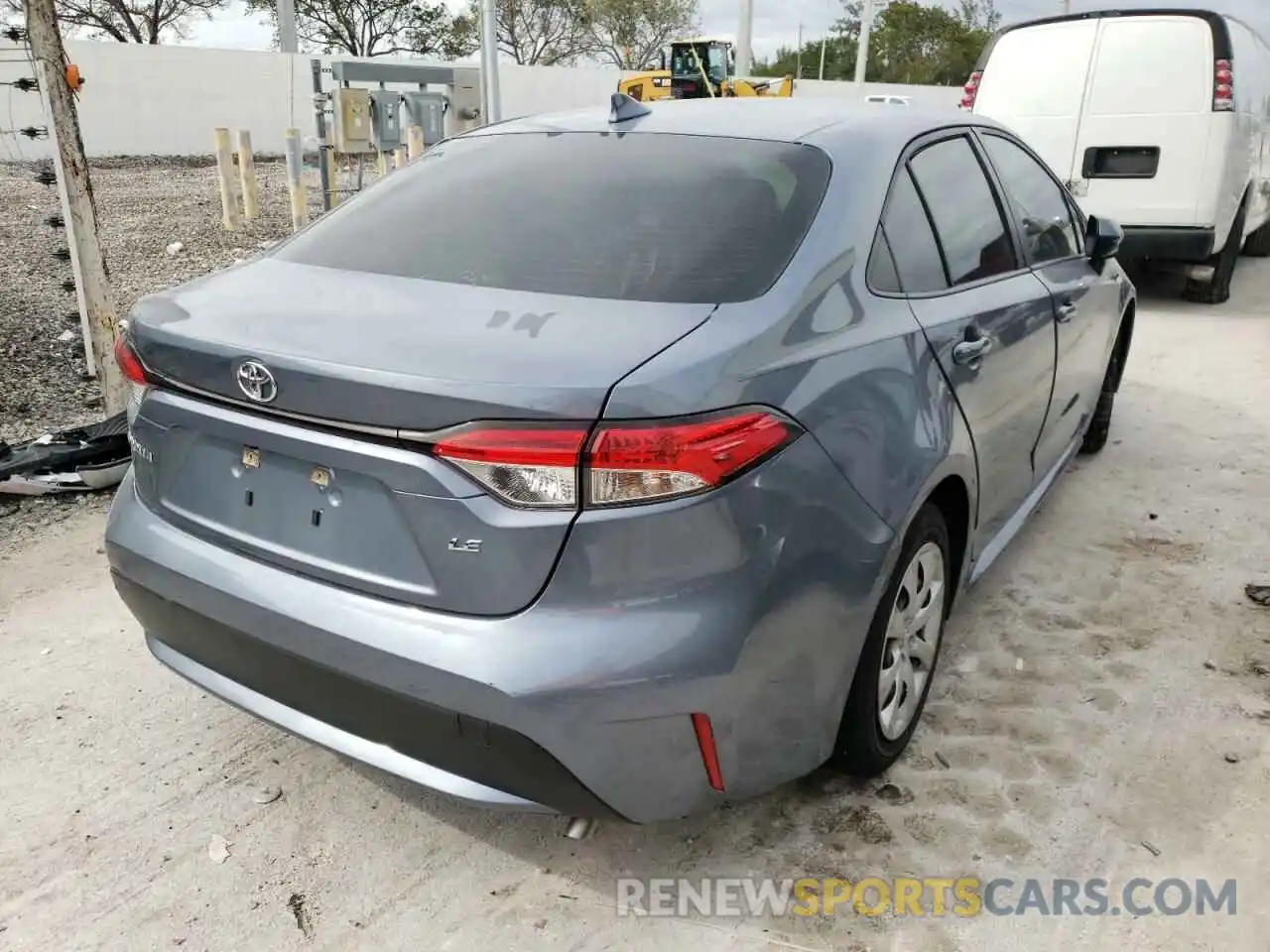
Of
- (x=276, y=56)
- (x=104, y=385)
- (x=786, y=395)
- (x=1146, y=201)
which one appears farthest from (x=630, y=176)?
(x=276, y=56)

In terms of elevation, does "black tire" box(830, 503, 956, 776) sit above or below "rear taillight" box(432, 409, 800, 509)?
below

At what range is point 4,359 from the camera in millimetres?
5969

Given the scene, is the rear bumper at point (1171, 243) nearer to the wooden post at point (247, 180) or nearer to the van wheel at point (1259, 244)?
the van wheel at point (1259, 244)

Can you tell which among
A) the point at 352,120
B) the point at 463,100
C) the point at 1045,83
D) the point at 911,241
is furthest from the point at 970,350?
the point at 463,100

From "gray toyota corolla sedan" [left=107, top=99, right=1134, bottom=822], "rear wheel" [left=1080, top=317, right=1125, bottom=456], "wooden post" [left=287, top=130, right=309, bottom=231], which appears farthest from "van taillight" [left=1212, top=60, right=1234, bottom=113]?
"wooden post" [left=287, top=130, right=309, bottom=231]

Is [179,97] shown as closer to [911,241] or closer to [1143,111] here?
[1143,111]

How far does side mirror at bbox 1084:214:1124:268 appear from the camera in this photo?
405cm

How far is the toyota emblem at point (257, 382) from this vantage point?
1.99 m

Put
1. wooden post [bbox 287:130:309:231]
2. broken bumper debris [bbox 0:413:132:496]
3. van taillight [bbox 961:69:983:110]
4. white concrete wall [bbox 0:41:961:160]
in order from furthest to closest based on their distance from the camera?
white concrete wall [bbox 0:41:961:160], wooden post [bbox 287:130:309:231], van taillight [bbox 961:69:983:110], broken bumper debris [bbox 0:413:132:496]

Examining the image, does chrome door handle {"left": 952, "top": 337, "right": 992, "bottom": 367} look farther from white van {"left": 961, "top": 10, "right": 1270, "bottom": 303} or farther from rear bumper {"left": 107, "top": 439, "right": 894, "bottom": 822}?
white van {"left": 961, "top": 10, "right": 1270, "bottom": 303}

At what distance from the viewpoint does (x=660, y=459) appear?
1.80m

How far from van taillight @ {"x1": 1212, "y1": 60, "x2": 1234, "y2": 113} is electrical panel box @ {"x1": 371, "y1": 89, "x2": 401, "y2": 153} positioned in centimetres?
685

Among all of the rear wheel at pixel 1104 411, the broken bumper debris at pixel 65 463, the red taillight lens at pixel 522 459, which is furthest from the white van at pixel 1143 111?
the red taillight lens at pixel 522 459

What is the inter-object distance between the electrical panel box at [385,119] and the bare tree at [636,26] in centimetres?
4016
